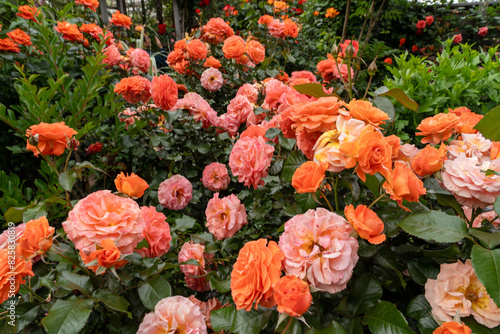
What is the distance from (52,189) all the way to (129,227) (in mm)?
817

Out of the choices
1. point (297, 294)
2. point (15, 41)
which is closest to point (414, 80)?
point (297, 294)

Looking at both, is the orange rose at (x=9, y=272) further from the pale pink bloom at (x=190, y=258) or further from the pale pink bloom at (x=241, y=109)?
the pale pink bloom at (x=241, y=109)

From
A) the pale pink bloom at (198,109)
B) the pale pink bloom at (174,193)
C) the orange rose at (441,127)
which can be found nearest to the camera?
the orange rose at (441,127)

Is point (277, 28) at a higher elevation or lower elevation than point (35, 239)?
higher

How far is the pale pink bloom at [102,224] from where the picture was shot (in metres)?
0.59

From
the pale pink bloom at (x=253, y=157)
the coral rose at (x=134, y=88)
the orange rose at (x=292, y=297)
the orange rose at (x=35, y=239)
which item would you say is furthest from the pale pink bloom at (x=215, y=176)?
the orange rose at (x=292, y=297)

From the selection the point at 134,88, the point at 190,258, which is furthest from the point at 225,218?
the point at 134,88

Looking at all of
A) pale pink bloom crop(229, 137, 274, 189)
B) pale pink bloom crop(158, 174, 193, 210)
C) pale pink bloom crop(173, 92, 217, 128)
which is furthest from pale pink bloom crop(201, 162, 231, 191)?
pale pink bloom crop(229, 137, 274, 189)

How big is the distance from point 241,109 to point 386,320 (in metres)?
0.97

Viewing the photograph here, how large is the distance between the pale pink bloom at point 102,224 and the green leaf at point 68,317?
103 millimetres

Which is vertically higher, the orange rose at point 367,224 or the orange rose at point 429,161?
the orange rose at point 429,161

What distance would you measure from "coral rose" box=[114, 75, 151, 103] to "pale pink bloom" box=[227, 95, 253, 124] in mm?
410

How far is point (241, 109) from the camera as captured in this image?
1282 mm

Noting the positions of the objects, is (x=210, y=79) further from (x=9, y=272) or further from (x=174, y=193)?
(x=9, y=272)
